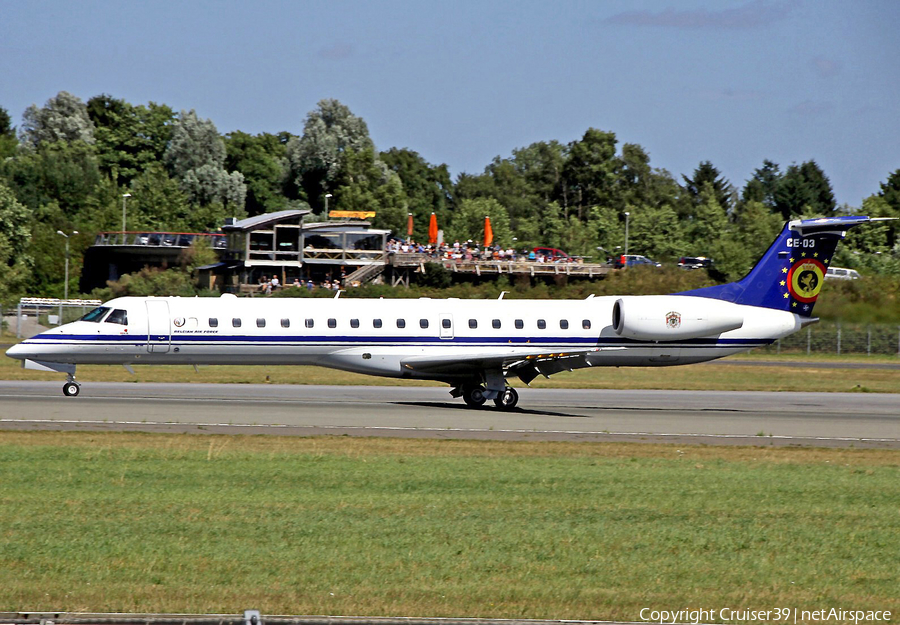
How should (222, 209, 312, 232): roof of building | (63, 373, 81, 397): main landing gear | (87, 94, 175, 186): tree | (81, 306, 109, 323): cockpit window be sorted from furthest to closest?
1. (87, 94, 175, 186): tree
2. (222, 209, 312, 232): roof of building
3. (81, 306, 109, 323): cockpit window
4. (63, 373, 81, 397): main landing gear

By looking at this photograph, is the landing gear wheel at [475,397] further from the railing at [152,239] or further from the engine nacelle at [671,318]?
the railing at [152,239]

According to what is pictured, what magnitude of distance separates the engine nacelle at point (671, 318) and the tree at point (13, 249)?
4800 centimetres

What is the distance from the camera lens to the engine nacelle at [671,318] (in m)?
28.8

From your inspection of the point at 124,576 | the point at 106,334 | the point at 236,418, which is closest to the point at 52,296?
the point at 106,334

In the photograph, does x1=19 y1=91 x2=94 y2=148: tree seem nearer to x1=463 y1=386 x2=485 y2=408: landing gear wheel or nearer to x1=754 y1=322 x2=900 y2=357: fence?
x1=754 y1=322 x2=900 y2=357: fence

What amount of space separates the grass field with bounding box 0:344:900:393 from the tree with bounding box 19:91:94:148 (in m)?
76.9

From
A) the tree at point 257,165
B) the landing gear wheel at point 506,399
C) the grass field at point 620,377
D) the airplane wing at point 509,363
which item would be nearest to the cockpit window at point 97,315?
the grass field at point 620,377

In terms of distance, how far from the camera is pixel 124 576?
9.74 m

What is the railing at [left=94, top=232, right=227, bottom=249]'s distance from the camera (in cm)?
7681

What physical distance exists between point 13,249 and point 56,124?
43977mm

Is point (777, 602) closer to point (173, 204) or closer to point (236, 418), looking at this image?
point (236, 418)

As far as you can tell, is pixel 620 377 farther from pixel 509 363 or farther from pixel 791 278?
pixel 509 363

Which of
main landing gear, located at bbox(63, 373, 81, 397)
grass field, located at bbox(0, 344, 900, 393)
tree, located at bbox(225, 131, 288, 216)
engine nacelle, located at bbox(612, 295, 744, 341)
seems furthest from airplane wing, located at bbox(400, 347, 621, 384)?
tree, located at bbox(225, 131, 288, 216)

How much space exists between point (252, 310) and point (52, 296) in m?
53.0
